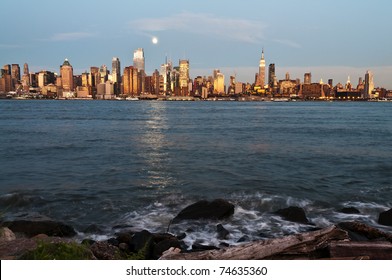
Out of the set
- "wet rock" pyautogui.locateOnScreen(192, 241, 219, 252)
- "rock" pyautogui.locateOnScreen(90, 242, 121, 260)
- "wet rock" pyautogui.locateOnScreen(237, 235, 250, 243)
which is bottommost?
"wet rock" pyautogui.locateOnScreen(237, 235, 250, 243)

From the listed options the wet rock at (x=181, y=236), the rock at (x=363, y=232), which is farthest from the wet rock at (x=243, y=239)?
the rock at (x=363, y=232)

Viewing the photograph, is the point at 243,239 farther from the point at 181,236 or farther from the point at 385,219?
the point at 385,219

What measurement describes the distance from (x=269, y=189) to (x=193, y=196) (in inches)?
162

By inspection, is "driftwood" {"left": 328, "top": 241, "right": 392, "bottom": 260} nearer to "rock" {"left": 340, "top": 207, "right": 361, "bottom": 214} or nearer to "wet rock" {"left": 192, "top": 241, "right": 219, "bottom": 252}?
"wet rock" {"left": 192, "top": 241, "right": 219, "bottom": 252}

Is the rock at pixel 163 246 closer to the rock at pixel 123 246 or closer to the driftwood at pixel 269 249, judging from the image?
the rock at pixel 123 246

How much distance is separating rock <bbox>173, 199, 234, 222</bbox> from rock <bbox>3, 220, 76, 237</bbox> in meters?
3.81

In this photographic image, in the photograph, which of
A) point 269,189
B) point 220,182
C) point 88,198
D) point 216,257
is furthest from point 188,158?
point 216,257

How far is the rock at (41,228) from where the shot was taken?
11148 mm

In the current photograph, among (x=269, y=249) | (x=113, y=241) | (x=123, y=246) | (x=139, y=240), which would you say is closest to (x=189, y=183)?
(x=113, y=241)

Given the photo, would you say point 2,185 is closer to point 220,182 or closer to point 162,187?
point 162,187

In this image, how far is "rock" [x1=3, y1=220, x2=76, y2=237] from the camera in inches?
439

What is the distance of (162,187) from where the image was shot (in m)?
17.8

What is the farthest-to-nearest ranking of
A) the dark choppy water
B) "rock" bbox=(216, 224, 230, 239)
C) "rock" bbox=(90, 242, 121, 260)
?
the dark choppy water, "rock" bbox=(216, 224, 230, 239), "rock" bbox=(90, 242, 121, 260)

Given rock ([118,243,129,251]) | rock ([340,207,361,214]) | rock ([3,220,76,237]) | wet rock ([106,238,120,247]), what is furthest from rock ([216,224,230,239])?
rock ([340,207,361,214])
